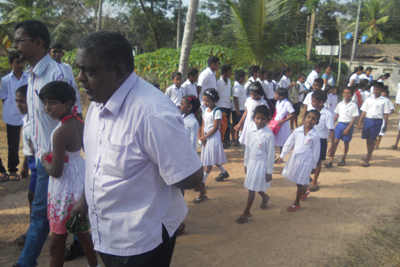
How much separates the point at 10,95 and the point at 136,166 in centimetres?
480

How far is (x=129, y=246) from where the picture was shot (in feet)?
4.96

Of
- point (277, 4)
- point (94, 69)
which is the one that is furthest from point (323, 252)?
point (277, 4)

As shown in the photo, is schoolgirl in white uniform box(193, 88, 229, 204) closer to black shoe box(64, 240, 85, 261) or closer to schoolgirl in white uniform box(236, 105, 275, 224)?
schoolgirl in white uniform box(236, 105, 275, 224)

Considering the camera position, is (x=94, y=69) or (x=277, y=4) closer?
(x=94, y=69)

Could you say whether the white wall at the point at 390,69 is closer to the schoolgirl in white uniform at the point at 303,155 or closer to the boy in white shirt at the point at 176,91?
the boy in white shirt at the point at 176,91

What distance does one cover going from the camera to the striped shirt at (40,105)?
8.55 feet

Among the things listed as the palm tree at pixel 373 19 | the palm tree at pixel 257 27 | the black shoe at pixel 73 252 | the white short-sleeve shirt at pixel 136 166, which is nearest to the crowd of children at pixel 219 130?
the black shoe at pixel 73 252

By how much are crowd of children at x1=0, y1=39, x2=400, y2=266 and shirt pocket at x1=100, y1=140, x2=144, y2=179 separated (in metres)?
1.06

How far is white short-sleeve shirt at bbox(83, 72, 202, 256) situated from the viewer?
142cm

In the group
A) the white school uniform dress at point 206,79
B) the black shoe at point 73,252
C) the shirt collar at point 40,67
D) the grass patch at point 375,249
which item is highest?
the shirt collar at point 40,67

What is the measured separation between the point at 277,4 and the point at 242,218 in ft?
22.7

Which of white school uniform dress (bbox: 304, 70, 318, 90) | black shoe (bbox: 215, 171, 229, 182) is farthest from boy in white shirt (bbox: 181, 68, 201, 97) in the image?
white school uniform dress (bbox: 304, 70, 318, 90)

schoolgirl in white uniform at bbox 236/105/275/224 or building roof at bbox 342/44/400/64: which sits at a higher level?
building roof at bbox 342/44/400/64

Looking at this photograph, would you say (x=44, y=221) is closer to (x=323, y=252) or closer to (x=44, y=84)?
(x=44, y=84)
